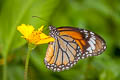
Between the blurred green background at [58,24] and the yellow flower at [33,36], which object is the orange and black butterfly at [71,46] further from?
the yellow flower at [33,36]

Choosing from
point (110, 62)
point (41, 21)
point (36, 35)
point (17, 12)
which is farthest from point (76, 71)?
point (36, 35)

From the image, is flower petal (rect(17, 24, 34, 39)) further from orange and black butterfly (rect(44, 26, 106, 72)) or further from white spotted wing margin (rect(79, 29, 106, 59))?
white spotted wing margin (rect(79, 29, 106, 59))

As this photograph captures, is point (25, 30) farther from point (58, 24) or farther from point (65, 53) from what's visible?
point (58, 24)

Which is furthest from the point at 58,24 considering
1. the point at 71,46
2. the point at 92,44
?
the point at 92,44

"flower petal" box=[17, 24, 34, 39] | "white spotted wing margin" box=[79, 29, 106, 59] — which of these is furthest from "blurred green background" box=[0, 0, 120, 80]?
"flower petal" box=[17, 24, 34, 39]

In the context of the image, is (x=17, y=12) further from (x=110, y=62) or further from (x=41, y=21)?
(x=110, y=62)

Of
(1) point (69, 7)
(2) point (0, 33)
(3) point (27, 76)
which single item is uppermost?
(1) point (69, 7)
